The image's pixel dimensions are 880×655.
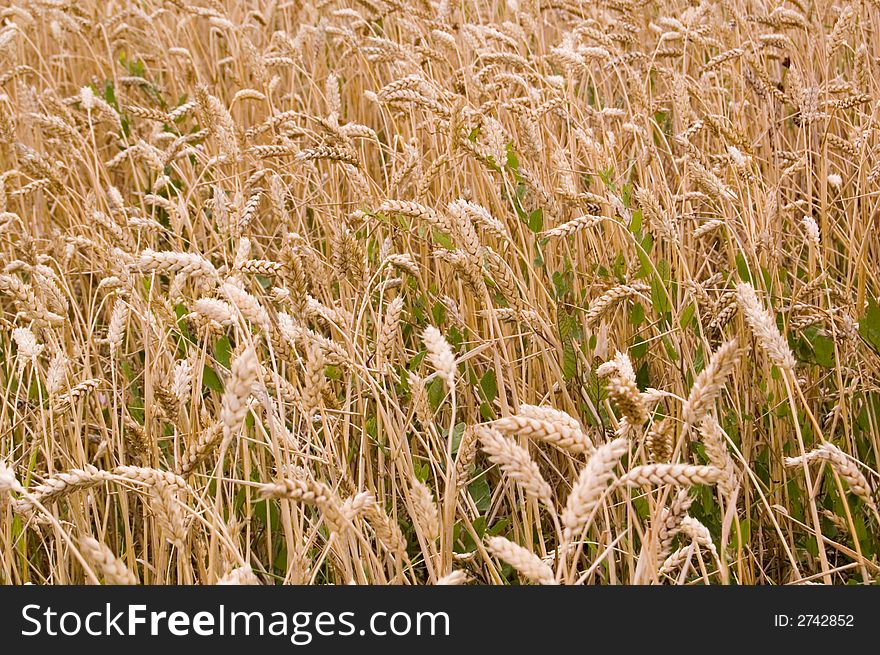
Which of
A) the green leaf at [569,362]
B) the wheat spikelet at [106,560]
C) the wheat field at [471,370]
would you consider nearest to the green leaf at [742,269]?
the wheat field at [471,370]

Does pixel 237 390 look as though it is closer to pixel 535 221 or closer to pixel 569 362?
pixel 569 362

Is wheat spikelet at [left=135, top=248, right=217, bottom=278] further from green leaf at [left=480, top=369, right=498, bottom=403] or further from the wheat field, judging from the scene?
green leaf at [left=480, top=369, right=498, bottom=403]

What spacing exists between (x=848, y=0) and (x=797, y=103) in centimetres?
133

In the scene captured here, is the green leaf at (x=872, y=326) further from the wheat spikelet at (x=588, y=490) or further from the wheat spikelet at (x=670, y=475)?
the wheat spikelet at (x=588, y=490)

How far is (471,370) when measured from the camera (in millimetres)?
1779

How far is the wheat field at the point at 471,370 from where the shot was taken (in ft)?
3.63

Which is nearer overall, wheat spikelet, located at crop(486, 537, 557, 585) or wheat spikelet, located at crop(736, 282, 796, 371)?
wheat spikelet, located at crop(486, 537, 557, 585)

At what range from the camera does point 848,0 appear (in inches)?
121

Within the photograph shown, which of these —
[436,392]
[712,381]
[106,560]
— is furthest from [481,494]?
[106,560]

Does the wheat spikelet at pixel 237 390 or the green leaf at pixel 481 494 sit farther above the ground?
the green leaf at pixel 481 494

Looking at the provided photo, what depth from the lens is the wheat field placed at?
3.63ft

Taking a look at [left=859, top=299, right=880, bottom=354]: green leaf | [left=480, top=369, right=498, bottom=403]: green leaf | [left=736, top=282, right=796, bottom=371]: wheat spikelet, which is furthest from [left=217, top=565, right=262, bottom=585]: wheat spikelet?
[left=859, top=299, right=880, bottom=354]: green leaf

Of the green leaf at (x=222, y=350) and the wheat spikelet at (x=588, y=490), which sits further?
the green leaf at (x=222, y=350)

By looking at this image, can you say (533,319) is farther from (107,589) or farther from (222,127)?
(222,127)
